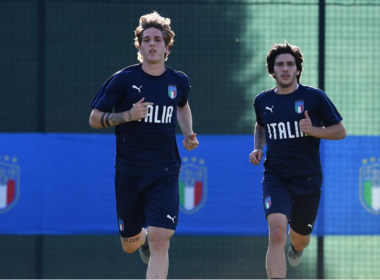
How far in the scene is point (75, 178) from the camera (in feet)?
26.3

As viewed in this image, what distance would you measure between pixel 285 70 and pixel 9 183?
Result: 3109 millimetres

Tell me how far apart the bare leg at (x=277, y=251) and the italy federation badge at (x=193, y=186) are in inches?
70.8

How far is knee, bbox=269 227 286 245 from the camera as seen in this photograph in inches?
243

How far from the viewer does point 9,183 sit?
26.0 feet

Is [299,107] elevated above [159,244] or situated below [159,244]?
above

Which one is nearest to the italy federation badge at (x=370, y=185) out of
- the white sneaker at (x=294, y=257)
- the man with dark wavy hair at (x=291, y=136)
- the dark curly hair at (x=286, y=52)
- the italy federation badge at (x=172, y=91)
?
the white sneaker at (x=294, y=257)

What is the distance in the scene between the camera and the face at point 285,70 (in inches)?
257

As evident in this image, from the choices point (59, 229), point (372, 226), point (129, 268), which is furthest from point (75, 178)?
point (372, 226)

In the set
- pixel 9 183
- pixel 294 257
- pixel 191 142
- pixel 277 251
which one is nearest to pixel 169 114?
pixel 191 142

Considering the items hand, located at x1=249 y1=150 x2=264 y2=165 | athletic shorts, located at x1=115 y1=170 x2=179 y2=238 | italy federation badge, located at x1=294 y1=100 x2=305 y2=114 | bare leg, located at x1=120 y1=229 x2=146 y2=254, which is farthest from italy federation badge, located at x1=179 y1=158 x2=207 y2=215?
italy federation badge, located at x1=294 y1=100 x2=305 y2=114

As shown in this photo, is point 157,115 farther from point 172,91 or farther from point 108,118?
point 108,118

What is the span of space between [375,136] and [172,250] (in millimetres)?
2368

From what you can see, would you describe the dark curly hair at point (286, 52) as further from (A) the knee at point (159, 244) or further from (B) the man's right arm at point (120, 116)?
(A) the knee at point (159, 244)

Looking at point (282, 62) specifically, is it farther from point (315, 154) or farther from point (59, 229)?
point (59, 229)
